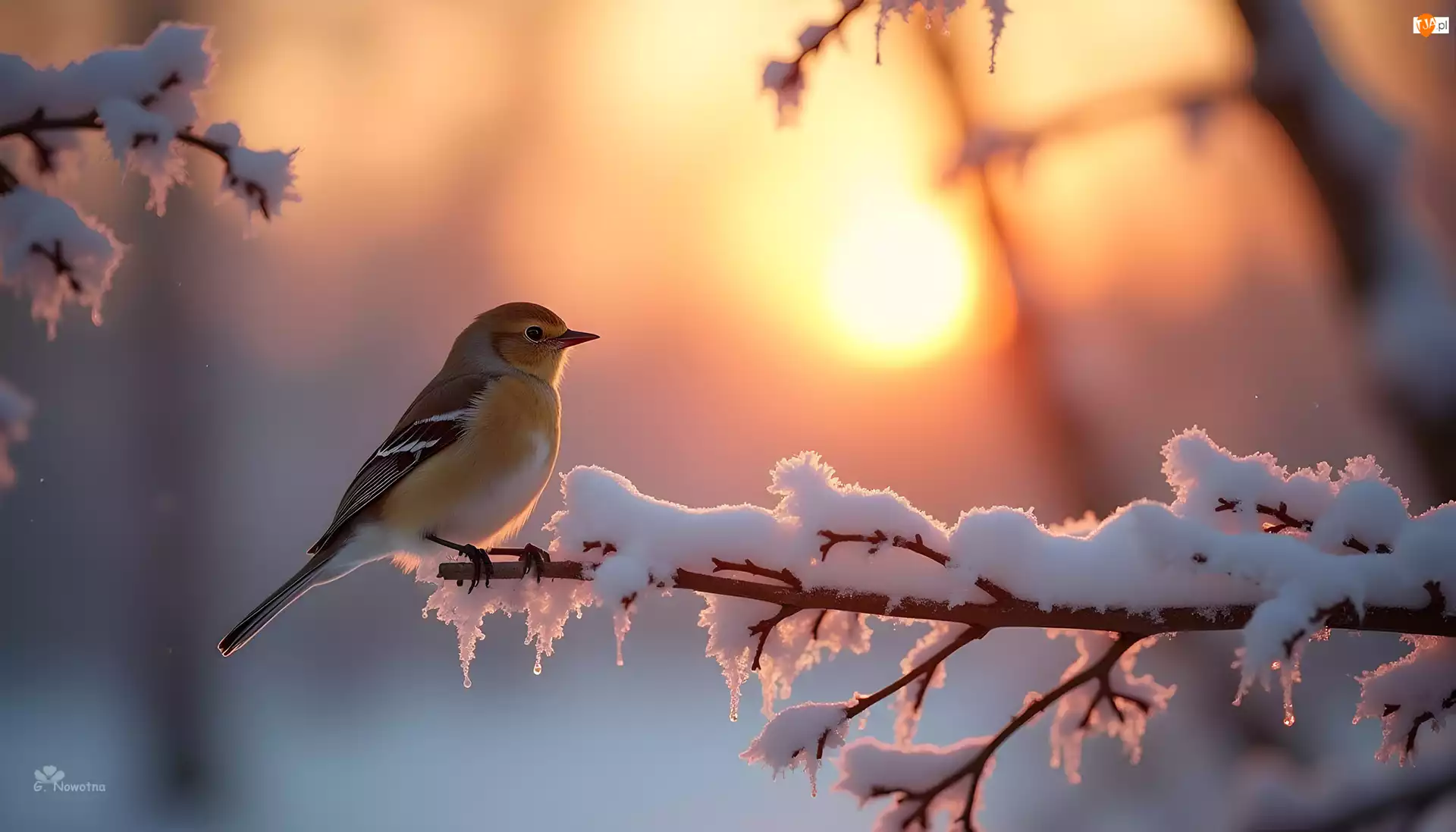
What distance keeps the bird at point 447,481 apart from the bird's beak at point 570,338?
79mm

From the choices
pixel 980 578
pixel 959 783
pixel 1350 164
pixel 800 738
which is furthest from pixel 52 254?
pixel 1350 164

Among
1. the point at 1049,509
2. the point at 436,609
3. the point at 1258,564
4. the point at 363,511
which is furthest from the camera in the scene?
the point at 1049,509

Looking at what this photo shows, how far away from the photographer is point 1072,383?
13.2 feet

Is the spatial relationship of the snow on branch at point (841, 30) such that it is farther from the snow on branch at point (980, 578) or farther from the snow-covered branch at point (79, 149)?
the snow-covered branch at point (79, 149)

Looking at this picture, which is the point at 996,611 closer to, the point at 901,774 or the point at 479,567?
the point at 901,774

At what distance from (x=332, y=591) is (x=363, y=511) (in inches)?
369

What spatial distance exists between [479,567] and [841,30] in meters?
1.17

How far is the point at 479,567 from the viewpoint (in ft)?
6.31

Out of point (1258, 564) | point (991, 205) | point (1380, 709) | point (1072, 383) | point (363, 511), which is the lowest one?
point (1380, 709)

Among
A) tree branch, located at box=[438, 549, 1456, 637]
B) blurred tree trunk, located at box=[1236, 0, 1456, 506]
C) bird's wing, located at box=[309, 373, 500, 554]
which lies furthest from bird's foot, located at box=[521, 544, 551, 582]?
blurred tree trunk, located at box=[1236, 0, 1456, 506]

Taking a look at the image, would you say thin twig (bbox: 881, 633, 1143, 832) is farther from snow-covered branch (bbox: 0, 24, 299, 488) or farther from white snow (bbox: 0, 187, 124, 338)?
white snow (bbox: 0, 187, 124, 338)

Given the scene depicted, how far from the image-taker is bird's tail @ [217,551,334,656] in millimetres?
2209

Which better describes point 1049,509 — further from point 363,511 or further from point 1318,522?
point 1318,522

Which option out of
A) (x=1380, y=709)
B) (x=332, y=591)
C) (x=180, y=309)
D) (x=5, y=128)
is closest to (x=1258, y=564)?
(x=1380, y=709)
